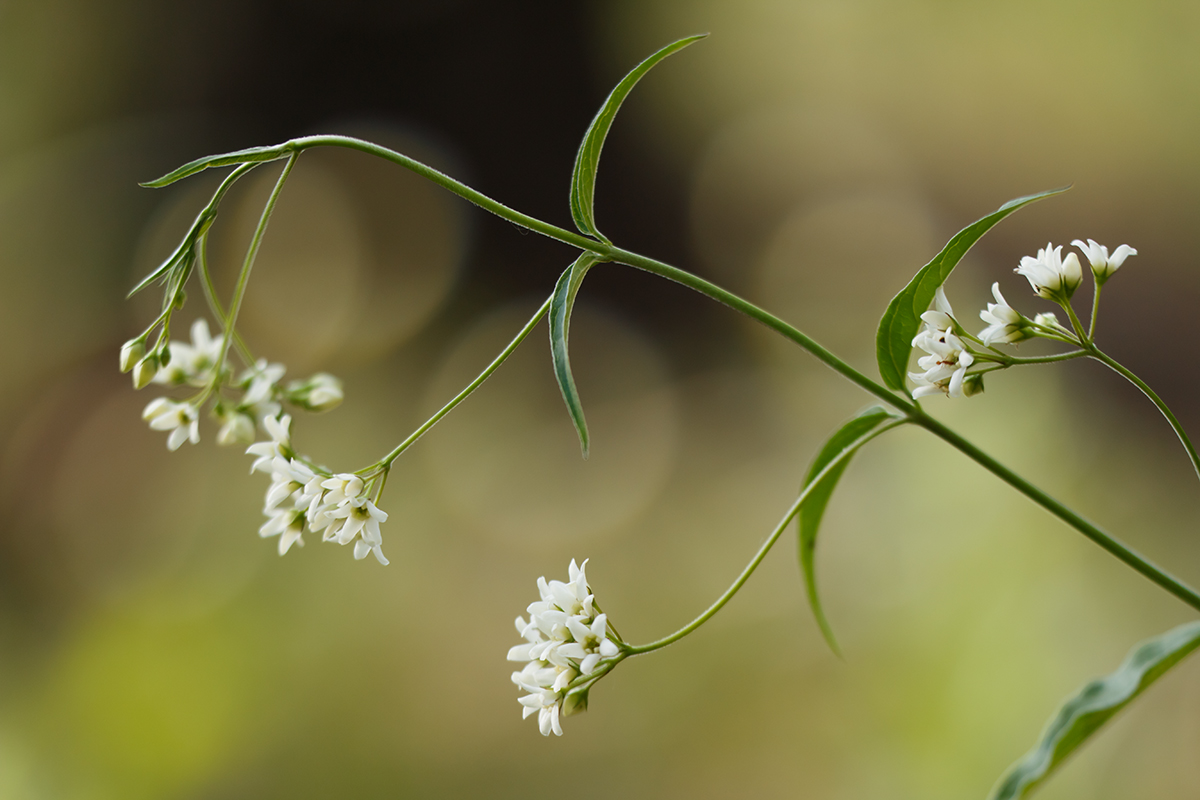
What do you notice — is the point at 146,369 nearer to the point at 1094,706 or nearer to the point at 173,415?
the point at 173,415

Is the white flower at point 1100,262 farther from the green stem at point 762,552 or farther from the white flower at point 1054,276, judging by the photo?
the green stem at point 762,552

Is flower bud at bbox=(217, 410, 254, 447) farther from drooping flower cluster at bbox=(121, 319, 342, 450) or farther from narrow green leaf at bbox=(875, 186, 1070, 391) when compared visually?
narrow green leaf at bbox=(875, 186, 1070, 391)

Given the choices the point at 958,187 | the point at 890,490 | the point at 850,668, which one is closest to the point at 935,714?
the point at 850,668

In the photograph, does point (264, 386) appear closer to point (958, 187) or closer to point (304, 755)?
point (304, 755)

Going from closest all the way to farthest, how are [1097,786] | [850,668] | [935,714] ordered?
[1097,786], [935,714], [850,668]

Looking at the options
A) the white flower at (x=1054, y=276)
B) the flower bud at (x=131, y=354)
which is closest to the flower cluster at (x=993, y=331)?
the white flower at (x=1054, y=276)

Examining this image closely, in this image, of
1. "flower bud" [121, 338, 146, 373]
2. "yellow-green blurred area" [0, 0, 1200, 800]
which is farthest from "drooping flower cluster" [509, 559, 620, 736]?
"yellow-green blurred area" [0, 0, 1200, 800]
